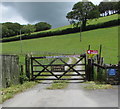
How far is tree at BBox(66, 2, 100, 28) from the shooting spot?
10175 cm

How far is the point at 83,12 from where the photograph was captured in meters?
103

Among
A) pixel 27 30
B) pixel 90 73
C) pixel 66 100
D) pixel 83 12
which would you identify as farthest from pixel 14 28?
pixel 66 100

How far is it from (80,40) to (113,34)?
1080 centimetres

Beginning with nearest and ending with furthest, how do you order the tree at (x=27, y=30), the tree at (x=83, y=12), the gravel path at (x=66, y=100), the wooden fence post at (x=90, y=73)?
the gravel path at (x=66, y=100)
the wooden fence post at (x=90, y=73)
the tree at (x=83, y=12)
the tree at (x=27, y=30)

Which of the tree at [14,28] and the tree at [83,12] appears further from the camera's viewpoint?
the tree at [14,28]

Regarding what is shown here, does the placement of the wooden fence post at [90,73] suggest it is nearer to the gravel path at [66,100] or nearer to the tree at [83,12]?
the gravel path at [66,100]

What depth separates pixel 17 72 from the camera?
41.2 ft

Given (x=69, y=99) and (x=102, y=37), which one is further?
(x=102, y=37)

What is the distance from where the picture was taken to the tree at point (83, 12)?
10175 cm

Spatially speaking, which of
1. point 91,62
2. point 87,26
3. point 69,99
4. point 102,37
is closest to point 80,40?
point 102,37

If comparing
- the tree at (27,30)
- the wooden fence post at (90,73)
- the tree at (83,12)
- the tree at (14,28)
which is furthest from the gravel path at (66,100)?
the tree at (14,28)

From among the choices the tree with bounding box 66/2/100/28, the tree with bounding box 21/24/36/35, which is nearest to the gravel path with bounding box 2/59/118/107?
the tree with bounding box 66/2/100/28

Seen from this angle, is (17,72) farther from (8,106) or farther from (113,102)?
(113,102)

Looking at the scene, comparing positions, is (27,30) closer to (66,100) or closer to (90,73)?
(90,73)
